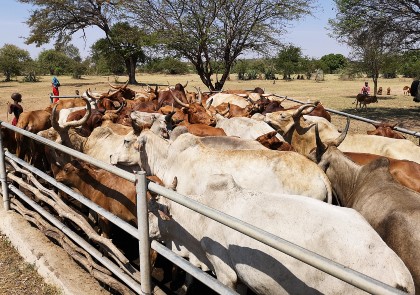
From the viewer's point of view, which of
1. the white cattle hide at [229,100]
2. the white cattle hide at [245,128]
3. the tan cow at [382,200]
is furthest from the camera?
the white cattle hide at [229,100]

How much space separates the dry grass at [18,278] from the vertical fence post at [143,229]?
1546 mm

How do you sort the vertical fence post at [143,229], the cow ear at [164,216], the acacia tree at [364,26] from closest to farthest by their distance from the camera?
the vertical fence post at [143,229] < the cow ear at [164,216] < the acacia tree at [364,26]

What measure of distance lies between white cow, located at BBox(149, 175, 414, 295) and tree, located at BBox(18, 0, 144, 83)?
114 ft

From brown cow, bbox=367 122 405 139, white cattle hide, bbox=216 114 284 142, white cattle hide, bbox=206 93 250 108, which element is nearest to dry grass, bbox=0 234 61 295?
white cattle hide, bbox=216 114 284 142

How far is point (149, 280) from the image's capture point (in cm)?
349

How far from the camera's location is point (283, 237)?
310cm

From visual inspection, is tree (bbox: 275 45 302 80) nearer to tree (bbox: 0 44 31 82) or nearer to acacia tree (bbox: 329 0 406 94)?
tree (bbox: 0 44 31 82)

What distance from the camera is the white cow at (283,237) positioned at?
2805 millimetres

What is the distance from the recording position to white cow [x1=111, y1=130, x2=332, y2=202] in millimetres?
4699

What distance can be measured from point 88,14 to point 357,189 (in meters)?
38.6

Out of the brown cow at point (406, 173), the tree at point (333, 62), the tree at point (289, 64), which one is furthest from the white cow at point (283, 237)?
the tree at point (333, 62)

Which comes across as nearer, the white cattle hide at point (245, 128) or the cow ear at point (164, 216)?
the cow ear at point (164, 216)

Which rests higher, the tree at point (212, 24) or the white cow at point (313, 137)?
the tree at point (212, 24)

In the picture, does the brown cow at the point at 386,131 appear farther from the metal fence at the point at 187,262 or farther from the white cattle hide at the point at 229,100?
the metal fence at the point at 187,262
